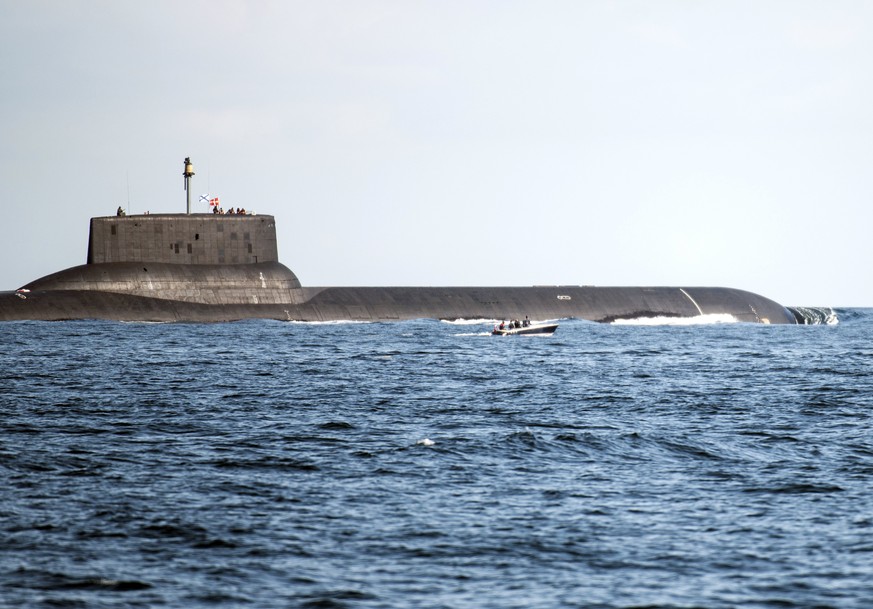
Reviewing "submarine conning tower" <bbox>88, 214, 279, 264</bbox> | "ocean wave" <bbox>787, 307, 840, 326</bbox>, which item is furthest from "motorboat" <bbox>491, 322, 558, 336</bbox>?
"ocean wave" <bbox>787, 307, 840, 326</bbox>

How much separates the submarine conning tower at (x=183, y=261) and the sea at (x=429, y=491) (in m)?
26.6

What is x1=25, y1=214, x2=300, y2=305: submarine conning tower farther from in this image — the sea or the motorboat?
the sea

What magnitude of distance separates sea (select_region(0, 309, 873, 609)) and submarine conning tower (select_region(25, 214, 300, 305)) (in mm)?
26576

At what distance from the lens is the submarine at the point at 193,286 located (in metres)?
68.6

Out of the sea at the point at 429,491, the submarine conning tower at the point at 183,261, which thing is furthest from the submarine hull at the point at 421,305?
the sea at the point at 429,491

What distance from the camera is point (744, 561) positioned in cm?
1564

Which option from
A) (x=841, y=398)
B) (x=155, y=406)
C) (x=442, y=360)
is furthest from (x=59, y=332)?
(x=841, y=398)

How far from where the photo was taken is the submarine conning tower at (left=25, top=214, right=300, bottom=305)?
69.2 meters

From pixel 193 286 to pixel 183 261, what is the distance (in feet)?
6.55

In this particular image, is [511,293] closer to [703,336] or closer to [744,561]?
[703,336]

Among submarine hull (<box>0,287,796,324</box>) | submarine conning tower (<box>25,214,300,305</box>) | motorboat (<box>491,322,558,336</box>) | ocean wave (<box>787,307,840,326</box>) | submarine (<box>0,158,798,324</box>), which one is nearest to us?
submarine hull (<box>0,287,796,324</box>)

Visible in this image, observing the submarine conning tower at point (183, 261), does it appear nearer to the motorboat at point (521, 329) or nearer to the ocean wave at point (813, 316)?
the motorboat at point (521, 329)

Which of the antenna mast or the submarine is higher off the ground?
the antenna mast

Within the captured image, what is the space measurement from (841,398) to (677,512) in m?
20.2
